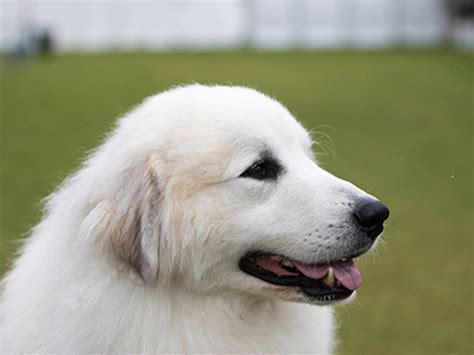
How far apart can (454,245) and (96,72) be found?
16643 mm

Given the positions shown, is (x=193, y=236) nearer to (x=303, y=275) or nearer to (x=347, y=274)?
(x=303, y=275)

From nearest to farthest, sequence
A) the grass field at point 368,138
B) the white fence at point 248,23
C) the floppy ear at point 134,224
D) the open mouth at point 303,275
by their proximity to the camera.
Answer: the floppy ear at point 134,224 < the open mouth at point 303,275 < the grass field at point 368,138 < the white fence at point 248,23

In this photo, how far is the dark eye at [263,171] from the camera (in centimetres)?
318

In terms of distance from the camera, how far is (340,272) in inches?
127

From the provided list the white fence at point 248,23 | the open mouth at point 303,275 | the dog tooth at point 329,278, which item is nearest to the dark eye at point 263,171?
the open mouth at point 303,275

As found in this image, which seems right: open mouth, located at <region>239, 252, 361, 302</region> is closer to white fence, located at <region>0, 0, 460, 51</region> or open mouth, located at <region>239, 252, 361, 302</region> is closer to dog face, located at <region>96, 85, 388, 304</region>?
dog face, located at <region>96, 85, 388, 304</region>

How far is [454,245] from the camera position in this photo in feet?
26.4

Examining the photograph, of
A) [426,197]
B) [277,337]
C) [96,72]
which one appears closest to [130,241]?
[277,337]

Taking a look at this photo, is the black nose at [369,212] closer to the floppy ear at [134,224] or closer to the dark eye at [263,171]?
the dark eye at [263,171]

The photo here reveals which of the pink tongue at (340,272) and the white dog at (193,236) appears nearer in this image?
the white dog at (193,236)

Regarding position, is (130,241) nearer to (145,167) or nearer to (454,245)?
(145,167)

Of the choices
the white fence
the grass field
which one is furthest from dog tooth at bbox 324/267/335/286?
the white fence

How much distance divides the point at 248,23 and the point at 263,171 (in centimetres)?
3960

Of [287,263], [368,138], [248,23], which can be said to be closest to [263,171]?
[287,263]
